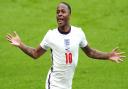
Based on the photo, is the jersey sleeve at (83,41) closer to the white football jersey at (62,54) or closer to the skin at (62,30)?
the white football jersey at (62,54)

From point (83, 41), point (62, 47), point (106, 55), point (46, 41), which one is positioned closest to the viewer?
point (62, 47)

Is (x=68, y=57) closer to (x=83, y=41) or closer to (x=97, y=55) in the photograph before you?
(x=83, y=41)

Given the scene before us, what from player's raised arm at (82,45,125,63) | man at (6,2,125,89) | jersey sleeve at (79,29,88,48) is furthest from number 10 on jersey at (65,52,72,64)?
player's raised arm at (82,45,125,63)

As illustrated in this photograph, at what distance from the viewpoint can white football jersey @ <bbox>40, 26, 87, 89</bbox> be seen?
26.0ft

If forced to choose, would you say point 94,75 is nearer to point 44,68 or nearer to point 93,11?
point 44,68

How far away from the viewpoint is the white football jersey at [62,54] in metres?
7.94

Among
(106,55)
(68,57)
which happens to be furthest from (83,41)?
(106,55)

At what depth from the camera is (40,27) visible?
688 inches

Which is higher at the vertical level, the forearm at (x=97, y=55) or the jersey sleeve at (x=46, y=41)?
the jersey sleeve at (x=46, y=41)

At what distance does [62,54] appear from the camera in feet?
26.1

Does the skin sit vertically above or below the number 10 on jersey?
above

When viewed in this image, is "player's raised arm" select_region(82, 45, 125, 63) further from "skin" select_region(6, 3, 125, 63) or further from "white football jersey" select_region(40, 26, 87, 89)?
"white football jersey" select_region(40, 26, 87, 89)

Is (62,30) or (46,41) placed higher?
(62,30)

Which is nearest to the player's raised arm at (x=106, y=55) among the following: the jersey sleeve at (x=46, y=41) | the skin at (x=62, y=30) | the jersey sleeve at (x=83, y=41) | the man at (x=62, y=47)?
the skin at (x=62, y=30)
